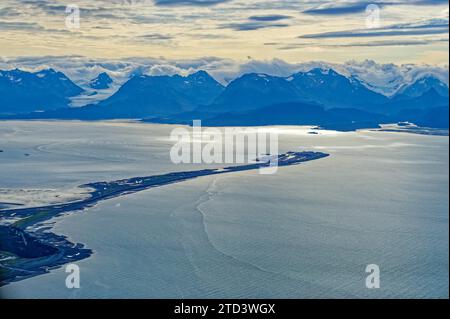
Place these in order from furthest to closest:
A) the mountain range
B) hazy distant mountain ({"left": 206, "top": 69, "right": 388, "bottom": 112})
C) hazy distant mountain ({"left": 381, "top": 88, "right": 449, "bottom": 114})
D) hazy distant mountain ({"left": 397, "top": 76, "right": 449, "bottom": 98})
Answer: hazy distant mountain ({"left": 397, "top": 76, "right": 449, "bottom": 98})
hazy distant mountain ({"left": 206, "top": 69, "right": 388, "bottom": 112})
hazy distant mountain ({"left": 381, "top": 88, "right": 449, "bottom": 114})
the mountain range

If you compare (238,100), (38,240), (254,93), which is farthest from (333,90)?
(38,240)

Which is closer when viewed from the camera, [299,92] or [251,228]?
[251,228]

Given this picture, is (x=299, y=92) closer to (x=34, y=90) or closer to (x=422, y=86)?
(x=422, y=86)

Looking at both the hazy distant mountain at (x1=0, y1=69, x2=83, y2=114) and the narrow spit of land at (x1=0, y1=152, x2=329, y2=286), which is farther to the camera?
the hazy distant mountain at (x1=0, y1=69, x2=83, y2=114)

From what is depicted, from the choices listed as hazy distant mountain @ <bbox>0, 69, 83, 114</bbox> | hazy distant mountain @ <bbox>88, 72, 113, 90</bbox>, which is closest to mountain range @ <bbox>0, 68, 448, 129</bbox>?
hazy distant mountain @ <bbox>0, 69, 83, 114</bbox>

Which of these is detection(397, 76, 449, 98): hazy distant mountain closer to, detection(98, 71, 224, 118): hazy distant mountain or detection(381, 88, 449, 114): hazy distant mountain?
detection(381, 88, 449, 114): hazy distant mountain
